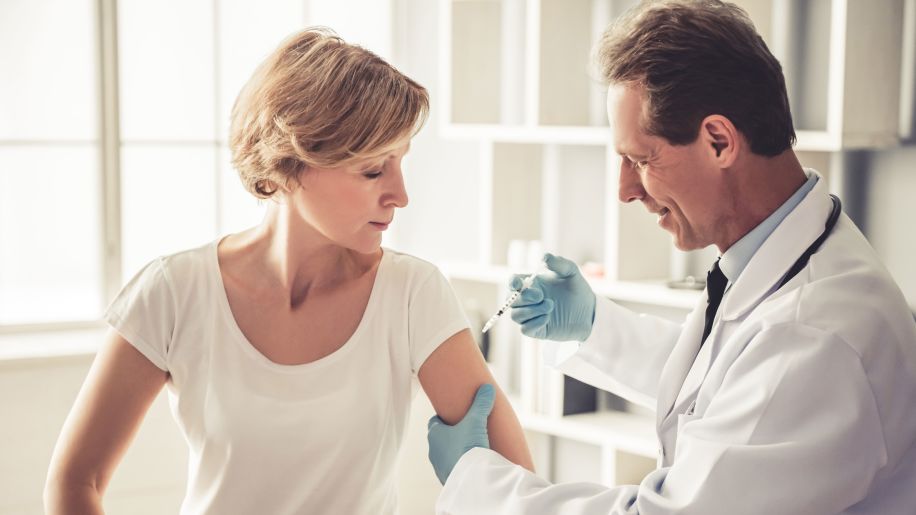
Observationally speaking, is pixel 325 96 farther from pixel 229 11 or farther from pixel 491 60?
pixel 229 11

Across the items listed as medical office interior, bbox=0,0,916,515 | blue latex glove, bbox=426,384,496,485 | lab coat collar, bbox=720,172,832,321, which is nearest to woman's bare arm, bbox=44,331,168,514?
blue latex glove, bbox=426,384,496,485

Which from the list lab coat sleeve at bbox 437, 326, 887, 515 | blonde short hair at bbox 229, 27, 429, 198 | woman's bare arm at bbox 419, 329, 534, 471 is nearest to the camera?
lab coat sleeve at bbox 437, 326, 887, 515

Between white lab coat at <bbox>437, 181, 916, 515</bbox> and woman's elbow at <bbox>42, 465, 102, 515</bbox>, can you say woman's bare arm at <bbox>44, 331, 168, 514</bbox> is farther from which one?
white lab coat at <bbox>437, 181, 916, 515</bbox>

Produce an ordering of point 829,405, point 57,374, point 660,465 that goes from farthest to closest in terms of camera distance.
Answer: point 57,374, point 660,465, point 829,405

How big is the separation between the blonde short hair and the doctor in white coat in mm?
373

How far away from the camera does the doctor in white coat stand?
1.23 meters

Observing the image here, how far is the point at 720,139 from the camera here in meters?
1.40

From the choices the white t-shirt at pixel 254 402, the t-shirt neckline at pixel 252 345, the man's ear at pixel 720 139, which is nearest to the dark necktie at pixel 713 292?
the man's ear at pixel 720 139

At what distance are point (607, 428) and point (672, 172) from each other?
57.8 inches

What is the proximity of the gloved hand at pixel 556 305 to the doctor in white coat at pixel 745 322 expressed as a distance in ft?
1.06

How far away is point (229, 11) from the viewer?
351 cm

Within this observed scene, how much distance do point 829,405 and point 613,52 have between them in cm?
57

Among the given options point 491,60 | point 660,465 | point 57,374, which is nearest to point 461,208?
point 491,60

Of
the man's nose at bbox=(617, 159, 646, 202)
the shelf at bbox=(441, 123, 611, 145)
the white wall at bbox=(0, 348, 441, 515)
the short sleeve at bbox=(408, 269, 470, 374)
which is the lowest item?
the white wall at bbox=(0, 348, 441, 515)
